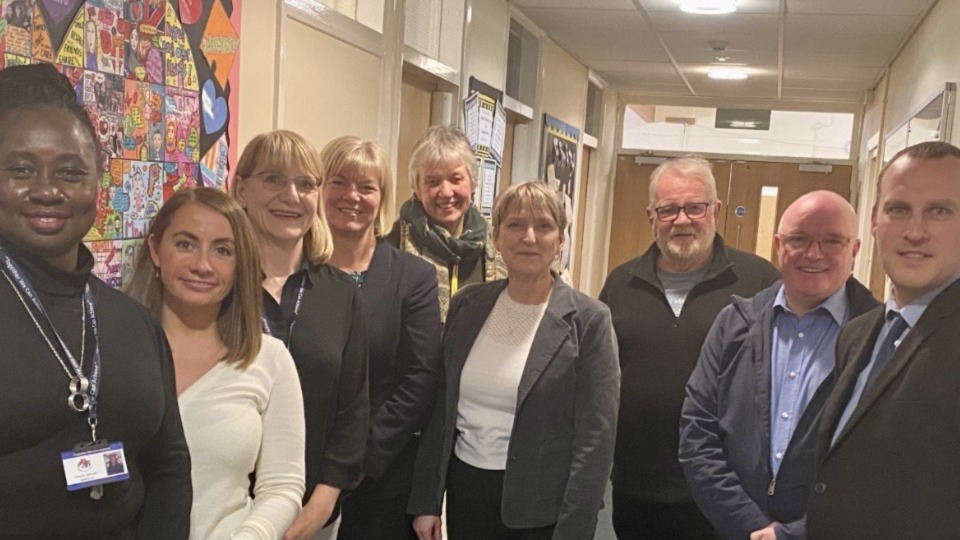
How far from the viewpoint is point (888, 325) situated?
1.50 meters

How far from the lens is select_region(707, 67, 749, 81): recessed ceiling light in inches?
260

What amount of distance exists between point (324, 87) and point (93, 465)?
2.19 metres

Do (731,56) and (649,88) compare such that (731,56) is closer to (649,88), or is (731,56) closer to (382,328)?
(649,88)

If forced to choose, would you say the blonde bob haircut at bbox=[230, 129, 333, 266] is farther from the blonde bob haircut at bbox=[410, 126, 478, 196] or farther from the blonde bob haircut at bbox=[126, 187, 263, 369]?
the blonde bob haircut at bbox=[410, 126, 478, 196]

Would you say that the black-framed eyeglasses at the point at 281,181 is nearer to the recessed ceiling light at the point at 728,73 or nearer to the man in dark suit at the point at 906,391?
the man in dark suit at the point at 906,391

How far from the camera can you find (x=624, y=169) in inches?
338

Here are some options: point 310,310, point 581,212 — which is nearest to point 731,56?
point 581,212

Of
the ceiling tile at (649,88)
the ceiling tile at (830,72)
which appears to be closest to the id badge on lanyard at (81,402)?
the ceiling tile at (830,72)

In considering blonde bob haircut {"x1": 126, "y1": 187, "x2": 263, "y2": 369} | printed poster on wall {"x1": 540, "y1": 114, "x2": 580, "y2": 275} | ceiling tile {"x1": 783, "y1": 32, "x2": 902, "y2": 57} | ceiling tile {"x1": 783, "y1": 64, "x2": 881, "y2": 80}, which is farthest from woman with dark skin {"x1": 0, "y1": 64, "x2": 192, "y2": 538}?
ceiling tile {"x1": 783, "y1": 64, "x2": 881, "y2": 80}

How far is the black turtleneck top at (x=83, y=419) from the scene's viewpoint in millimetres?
1055

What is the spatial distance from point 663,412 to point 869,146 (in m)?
6.03

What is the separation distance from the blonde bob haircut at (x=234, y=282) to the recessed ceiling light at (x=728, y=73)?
5.92 meters

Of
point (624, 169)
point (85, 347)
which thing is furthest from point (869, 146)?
point (85, 347)

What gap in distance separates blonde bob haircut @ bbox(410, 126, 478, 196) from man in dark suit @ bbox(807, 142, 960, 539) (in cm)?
122
